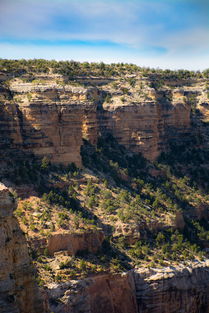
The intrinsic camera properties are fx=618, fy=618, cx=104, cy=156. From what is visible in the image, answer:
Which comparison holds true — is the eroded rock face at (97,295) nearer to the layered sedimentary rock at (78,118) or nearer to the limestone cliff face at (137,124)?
the layered sedimentary rock at (78,118)

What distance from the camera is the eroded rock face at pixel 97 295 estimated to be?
44.3m

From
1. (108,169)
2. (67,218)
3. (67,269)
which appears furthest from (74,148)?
(67,269)

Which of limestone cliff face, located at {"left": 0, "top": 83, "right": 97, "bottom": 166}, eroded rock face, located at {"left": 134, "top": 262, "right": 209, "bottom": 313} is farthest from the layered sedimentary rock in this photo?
eroded rock face, located at {"left": 134, "top": 262, "right": 209, "bottom": 313}

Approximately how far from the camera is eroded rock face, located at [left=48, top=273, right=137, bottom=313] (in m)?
44.3

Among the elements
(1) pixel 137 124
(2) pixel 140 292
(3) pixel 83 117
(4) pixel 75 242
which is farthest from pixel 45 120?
(2) pixel 140 292

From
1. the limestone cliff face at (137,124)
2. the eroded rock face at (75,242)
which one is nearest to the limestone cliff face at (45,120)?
the limestone cliff face at (137,124)

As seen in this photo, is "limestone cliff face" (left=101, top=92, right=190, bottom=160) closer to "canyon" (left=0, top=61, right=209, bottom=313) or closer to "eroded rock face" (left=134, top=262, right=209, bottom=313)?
"canyon" (left=0, top=61, right=209, bottom=313)

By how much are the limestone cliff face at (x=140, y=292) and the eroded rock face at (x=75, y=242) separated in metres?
2.99

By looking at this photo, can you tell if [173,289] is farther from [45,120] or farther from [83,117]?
[45,120]

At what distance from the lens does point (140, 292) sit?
160 feet

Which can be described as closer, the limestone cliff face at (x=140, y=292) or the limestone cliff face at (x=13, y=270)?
the limestone cliff face at (x=13, y=270)

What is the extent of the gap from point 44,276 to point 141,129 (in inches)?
939

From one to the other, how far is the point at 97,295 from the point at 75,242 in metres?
4.57

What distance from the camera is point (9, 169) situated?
52.5 metres
